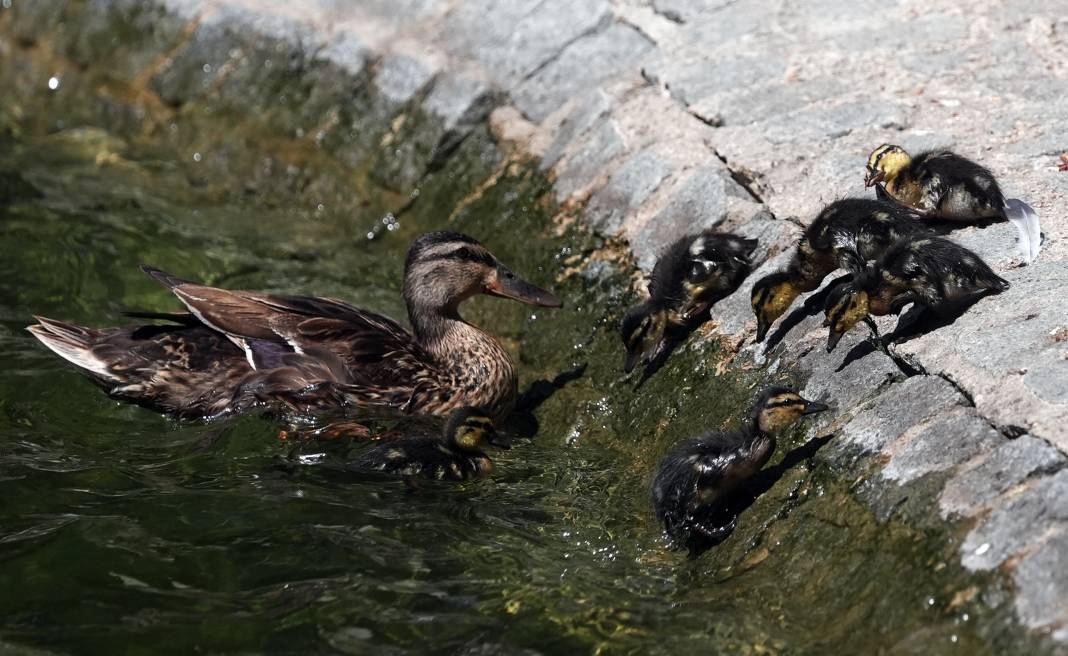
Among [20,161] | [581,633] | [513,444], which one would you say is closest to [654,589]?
[581,633]

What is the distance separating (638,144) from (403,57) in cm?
251

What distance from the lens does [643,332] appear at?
6184 mm

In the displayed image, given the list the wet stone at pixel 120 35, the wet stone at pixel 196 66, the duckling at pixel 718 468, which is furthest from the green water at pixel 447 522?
the wet stone at pixel 120 35

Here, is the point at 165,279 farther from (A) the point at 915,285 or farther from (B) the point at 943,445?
(B) the point at 943,445

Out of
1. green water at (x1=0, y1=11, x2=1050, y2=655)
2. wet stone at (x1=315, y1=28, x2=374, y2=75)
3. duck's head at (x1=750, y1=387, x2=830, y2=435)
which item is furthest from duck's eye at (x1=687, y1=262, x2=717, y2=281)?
wet stone at (x1=315, y1=28, x2=374, y2=75)

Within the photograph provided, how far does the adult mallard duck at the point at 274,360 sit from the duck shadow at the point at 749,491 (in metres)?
1.84

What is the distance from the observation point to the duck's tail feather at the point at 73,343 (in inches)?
259

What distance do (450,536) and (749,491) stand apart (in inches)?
46.3

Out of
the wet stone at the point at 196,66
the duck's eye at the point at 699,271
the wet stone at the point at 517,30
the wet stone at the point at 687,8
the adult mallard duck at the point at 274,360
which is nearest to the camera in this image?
the duck's eye at the point at 699,271

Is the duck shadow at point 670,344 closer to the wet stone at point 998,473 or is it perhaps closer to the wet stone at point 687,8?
the wet stone at point 998,473

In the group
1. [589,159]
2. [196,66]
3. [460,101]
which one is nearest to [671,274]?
[589,159]

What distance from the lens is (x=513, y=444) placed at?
6375 mm

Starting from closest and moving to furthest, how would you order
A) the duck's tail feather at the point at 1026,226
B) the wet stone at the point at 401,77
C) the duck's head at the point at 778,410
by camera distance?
the duck's head at the point at 778,410, the duck's tail feather at the point at 1026,226, the wet stone at the point at 401,77

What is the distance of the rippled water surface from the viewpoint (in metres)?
4.40
